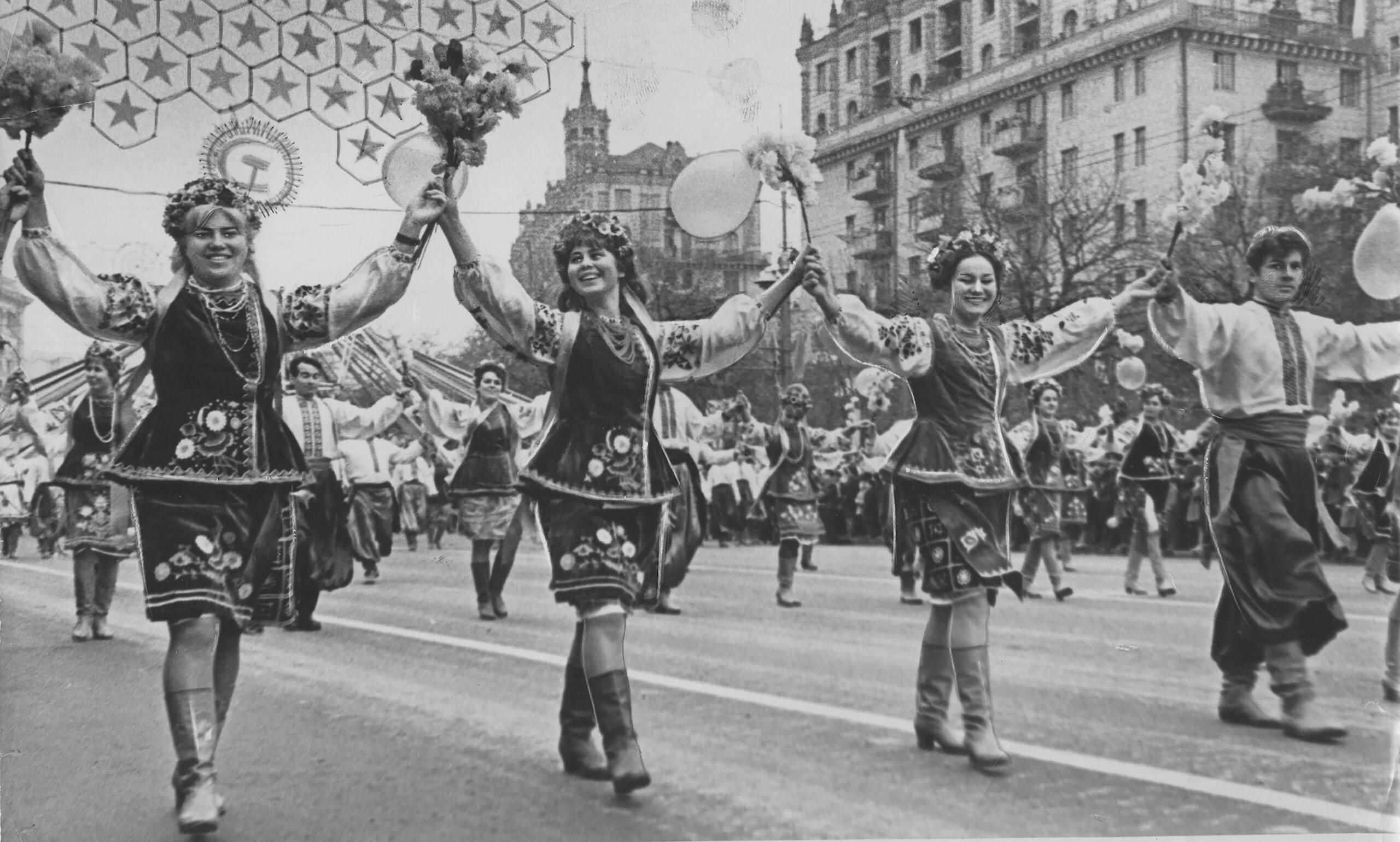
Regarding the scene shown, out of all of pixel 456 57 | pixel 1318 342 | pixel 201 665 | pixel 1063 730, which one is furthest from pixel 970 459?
pixel 201 665

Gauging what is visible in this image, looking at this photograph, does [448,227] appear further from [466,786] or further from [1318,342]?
[1318,342]

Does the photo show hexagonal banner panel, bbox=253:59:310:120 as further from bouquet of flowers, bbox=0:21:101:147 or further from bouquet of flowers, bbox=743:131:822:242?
bouquet of flowers, bbox=743:131:822:242

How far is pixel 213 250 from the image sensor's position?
4.38m

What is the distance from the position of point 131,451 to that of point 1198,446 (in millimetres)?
9527

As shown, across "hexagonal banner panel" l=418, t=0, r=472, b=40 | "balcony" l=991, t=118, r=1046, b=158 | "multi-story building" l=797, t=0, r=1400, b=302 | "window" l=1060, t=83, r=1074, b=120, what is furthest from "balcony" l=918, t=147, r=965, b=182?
"hexagonal banner panel" l=418, t=0, r=472, b=40

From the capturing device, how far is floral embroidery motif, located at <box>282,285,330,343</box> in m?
4.50

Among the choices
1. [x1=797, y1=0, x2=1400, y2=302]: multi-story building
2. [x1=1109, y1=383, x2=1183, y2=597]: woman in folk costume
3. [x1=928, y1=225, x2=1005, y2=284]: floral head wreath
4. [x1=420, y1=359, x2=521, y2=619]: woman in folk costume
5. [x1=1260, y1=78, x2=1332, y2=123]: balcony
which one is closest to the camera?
[x1=928, y1=225, x2=1005, y2=284]: floral head wreath

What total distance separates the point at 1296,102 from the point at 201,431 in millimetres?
6380

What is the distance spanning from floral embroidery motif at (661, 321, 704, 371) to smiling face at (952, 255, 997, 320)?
100cm

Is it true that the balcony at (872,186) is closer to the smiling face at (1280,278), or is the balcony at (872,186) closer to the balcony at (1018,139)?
the balcony at (1018,139)

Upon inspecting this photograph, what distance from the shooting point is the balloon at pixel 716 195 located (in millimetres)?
5602

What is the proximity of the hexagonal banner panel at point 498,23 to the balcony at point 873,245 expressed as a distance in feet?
6.55

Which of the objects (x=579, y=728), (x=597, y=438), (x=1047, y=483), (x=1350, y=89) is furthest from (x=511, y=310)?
(x=1047, y=483)

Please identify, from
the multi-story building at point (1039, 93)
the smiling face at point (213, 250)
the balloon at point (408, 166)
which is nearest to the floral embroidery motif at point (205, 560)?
the smiling face at point (213, 250)
